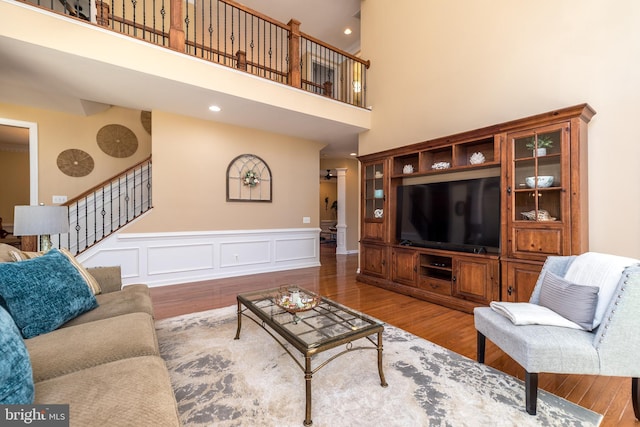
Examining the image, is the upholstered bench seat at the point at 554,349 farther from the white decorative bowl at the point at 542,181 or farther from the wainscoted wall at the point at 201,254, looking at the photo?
the wainscoted wall at the point at 201,254

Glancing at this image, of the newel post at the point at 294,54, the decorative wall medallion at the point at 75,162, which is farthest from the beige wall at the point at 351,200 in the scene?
the decorative wall medallion at the point at 75,162

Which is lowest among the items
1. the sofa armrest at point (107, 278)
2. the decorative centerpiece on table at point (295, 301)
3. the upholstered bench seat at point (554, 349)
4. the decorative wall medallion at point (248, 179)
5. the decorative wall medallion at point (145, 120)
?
the upholstered bench seat at point (554, 349)

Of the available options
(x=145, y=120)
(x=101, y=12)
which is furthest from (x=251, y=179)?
(x=101, y=12)

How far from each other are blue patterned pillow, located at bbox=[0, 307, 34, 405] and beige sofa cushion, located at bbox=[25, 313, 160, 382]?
1.09ft

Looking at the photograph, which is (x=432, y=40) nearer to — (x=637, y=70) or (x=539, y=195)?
(x=637, y=70)

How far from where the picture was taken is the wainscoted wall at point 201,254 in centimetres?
426

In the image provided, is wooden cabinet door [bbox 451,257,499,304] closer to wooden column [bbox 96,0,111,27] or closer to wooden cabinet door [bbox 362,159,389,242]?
wooden cabinet door [bbox 362,159,389,242]

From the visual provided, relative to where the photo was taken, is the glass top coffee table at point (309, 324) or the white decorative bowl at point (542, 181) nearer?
the glass top coffee table at point (309, 324)

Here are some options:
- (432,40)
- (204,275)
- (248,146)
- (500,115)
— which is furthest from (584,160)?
(204,275)

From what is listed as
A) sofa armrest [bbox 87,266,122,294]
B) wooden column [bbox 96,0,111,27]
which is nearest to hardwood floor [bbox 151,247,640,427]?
sofa armrest [bbox 87,266,122,294]

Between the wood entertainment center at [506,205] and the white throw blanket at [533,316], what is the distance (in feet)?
3.63

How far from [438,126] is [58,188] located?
21.0 feet

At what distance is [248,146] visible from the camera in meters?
5.35

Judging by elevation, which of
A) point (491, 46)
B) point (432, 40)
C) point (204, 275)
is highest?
point (432, 40)
